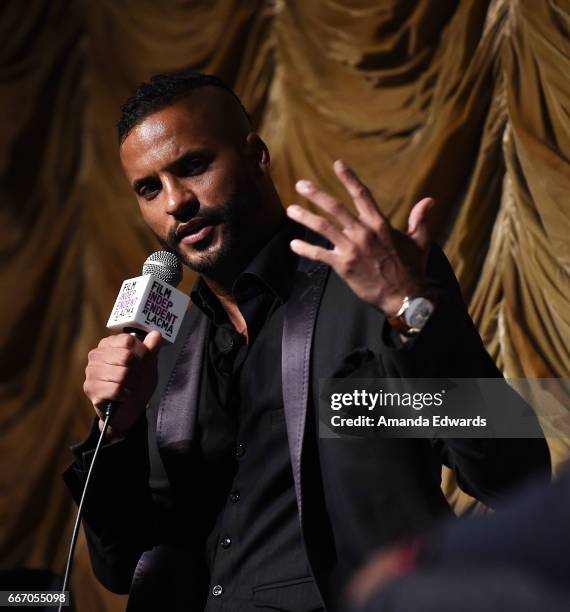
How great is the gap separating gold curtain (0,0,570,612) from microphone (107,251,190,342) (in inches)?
55.8

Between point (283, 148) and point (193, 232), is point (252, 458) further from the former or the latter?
point (283, 148)

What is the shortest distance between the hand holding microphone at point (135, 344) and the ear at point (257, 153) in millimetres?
203

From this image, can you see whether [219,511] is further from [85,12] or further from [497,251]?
[85,12]

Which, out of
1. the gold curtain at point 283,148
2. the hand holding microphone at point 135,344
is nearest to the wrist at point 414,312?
the hand holding microphone at point 135,344

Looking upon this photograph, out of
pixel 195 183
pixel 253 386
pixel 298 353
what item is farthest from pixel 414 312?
pixel 195 183

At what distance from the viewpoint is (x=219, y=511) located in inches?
47.1

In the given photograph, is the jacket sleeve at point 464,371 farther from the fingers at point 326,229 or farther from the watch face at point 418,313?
the fingers at point 326,229

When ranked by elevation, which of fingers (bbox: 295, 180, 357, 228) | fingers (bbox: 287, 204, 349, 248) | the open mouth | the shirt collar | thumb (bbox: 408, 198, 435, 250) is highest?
fingers (bbox: 295, 180, 357, 228)

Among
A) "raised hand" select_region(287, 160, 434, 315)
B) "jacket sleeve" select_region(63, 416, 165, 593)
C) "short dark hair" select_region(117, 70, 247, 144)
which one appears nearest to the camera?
"raised hand" select_region(287, 160, 434, 315)

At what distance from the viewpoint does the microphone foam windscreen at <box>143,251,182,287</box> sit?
3.95 feet

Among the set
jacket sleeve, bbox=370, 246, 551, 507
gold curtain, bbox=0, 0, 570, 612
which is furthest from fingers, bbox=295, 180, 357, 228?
gold curtain, bbox=0, 0, 570, 612

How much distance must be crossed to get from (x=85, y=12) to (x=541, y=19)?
1.53m

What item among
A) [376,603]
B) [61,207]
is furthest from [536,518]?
[61,207]

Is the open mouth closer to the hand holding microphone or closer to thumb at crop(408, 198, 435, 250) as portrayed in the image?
the hand holding microphone
